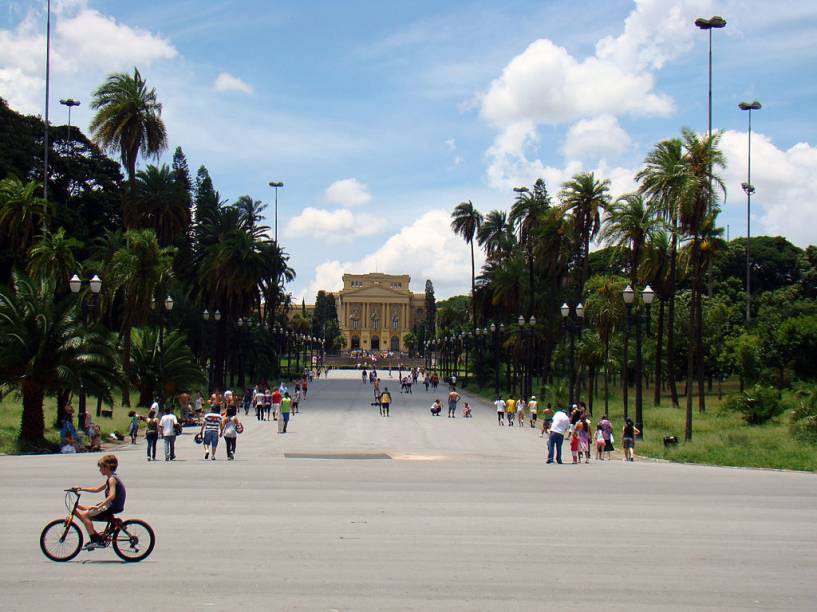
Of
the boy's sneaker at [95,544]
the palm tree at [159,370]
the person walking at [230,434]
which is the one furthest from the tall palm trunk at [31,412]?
the boy's sneaker at [95,544]

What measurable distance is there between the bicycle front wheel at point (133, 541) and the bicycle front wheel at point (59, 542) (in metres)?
0.42

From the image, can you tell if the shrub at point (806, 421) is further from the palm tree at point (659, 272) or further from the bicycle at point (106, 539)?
the bicycle at point (106, 539)

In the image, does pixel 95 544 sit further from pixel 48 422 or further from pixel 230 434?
pixel 48 422

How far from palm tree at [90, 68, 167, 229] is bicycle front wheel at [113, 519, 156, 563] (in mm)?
41791

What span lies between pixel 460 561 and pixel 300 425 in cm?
2845

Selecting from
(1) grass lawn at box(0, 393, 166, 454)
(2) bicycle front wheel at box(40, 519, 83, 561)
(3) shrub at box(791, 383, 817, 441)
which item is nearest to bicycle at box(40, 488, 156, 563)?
(2) bicycle front wheel at box(40, 519, 83, 561)

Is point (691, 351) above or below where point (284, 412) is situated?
above

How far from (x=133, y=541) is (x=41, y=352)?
16835mm

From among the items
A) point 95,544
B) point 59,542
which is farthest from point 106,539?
point 59,542

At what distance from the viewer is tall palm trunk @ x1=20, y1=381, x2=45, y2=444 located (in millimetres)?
25734

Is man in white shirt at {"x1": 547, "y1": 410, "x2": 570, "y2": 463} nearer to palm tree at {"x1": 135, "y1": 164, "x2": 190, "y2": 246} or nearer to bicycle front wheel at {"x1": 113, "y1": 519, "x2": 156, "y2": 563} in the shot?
bicycle front wheel at {"x1": 113, "y1": 519, "x2": 156, "y2": 563}

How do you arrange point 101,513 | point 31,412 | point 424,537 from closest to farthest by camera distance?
point 101,513, point 424,537, point 31,412

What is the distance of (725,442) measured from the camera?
96.7 feet

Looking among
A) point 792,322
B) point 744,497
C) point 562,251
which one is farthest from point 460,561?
point 562,251
